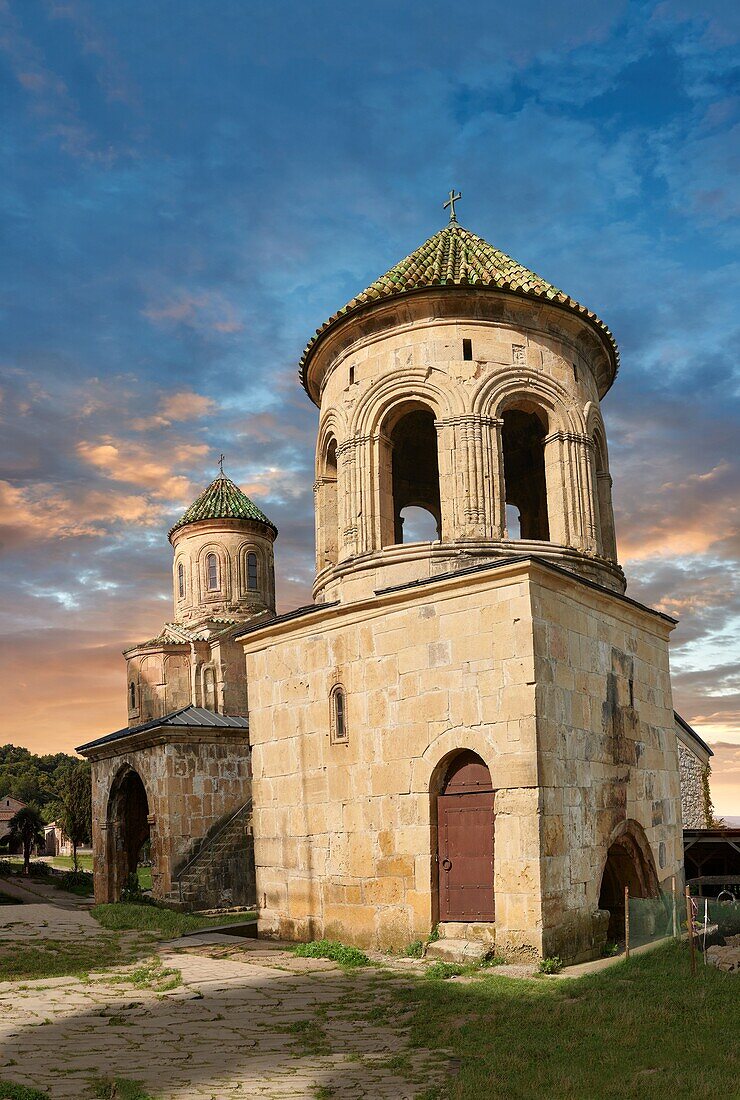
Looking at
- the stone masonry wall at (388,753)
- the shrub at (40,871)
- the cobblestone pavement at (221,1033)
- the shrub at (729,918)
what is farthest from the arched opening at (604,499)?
the shrub at (40,871)

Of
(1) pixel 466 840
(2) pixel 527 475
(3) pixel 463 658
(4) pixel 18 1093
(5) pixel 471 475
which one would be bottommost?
(4) pixel 18 1093

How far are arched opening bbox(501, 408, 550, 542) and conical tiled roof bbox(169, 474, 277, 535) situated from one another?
1417 cm

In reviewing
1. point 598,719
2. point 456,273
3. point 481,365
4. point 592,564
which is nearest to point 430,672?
point 598,719

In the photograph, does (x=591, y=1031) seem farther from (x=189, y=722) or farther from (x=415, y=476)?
(x=189, y=722)

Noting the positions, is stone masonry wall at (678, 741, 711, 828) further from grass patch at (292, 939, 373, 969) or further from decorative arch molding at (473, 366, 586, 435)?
grass patch at (292, 939, 373, 969)

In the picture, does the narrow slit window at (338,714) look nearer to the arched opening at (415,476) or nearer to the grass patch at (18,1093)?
the arched opening at (415,476)

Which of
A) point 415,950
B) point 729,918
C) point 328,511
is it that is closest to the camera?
point 415,950

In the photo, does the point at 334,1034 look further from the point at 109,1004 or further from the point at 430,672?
the point at 430,672

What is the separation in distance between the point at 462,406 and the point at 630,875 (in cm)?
646

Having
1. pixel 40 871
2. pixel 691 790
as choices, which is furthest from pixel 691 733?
pixel 40 871

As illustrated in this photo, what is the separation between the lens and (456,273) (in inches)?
533

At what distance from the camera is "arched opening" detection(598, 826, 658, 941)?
40.9 ft

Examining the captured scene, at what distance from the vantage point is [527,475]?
658 inches

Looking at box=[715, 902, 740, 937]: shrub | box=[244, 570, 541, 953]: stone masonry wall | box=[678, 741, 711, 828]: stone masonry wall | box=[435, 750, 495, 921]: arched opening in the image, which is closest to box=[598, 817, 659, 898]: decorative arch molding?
box=[715, 902, 740, 937]: shrub
